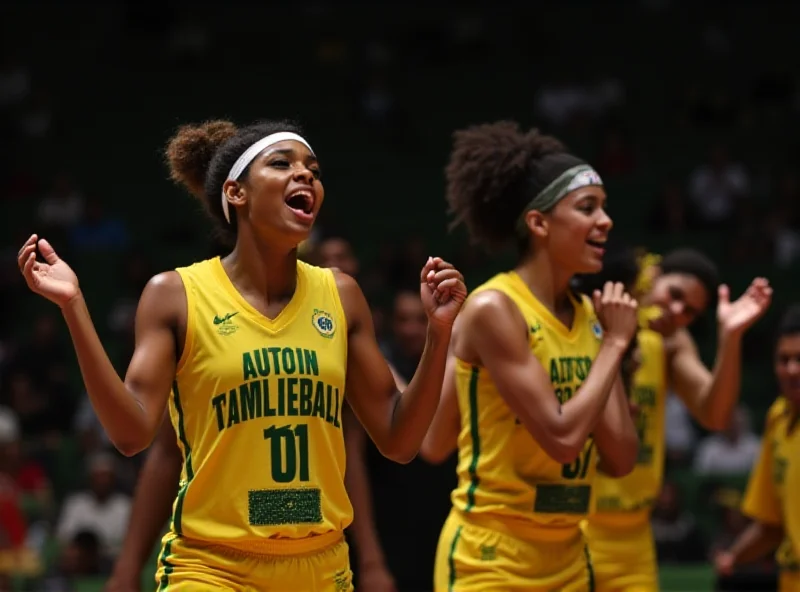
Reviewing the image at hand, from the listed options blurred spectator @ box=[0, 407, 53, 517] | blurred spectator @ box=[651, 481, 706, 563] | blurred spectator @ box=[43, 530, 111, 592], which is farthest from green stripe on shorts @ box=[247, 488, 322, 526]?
blurred spectator @ box=[0, 407, 53, 517]

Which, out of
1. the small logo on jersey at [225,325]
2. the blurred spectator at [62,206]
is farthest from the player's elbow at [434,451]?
the blurred spectator at [62,206]

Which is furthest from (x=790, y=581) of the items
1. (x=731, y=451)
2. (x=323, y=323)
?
(x=731, y=451)

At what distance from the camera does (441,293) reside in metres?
3.91

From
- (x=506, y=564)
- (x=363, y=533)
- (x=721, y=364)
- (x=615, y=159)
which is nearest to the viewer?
(x=506, y=564)

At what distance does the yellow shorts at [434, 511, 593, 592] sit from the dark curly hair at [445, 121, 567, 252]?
3.44 ft

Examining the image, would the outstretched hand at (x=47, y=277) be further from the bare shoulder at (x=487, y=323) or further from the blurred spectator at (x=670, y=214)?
the blurred spectator at (x=670, y=214)

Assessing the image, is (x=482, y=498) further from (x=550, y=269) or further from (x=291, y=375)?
(x=291, y=375)

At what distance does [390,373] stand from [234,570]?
2.43ft

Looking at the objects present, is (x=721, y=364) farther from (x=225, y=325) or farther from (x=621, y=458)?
(x=225, y=325)

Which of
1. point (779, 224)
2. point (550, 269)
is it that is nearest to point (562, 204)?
point (550, 269)

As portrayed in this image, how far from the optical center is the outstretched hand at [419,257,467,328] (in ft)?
12.8

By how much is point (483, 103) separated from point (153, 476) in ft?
38.0

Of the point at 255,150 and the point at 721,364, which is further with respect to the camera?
the point at 721,364

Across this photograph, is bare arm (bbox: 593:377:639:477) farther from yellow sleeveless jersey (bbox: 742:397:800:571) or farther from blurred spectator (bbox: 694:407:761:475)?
blurred spectator (bbox: 694:407:761:475)
